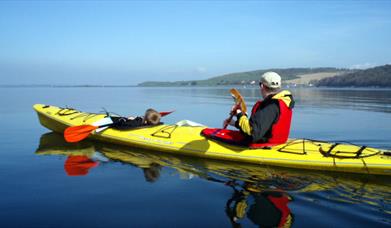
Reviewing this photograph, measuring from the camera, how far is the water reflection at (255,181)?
498 centimetres

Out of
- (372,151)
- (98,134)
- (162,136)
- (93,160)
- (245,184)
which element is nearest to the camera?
(245,184)

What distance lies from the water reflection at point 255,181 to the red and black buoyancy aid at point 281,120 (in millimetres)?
546

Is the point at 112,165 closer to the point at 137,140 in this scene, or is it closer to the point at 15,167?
the point at 137,140

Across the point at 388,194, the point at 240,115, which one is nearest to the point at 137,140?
the point at 240,115

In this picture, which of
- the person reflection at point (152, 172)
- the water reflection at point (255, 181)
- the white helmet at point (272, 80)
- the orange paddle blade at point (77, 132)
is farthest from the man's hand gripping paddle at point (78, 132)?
the white helmet at point (272, 80)

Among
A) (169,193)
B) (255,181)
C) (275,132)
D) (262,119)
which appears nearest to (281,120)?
(275,132)

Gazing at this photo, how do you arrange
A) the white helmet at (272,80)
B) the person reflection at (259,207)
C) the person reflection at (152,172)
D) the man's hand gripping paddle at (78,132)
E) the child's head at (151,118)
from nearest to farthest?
the person reflection at (259,207) → the white helmet at (272,80) → the person reflection at (152,172) → the man's hand gripping paddle at (78,132) → the child's head at (151,118)

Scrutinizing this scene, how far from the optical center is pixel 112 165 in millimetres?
7664

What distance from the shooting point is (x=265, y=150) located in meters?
7.21

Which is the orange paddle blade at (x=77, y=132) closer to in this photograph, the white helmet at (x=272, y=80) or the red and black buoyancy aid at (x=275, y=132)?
the red and black buoyancy aid at (x=275, y=132)

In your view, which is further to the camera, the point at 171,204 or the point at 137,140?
the point at 137,140

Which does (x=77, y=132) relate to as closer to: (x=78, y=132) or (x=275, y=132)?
(x=78, y=132)

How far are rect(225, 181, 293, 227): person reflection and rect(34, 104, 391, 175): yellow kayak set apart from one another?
4.34 ft

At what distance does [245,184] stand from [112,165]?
3041 mm
